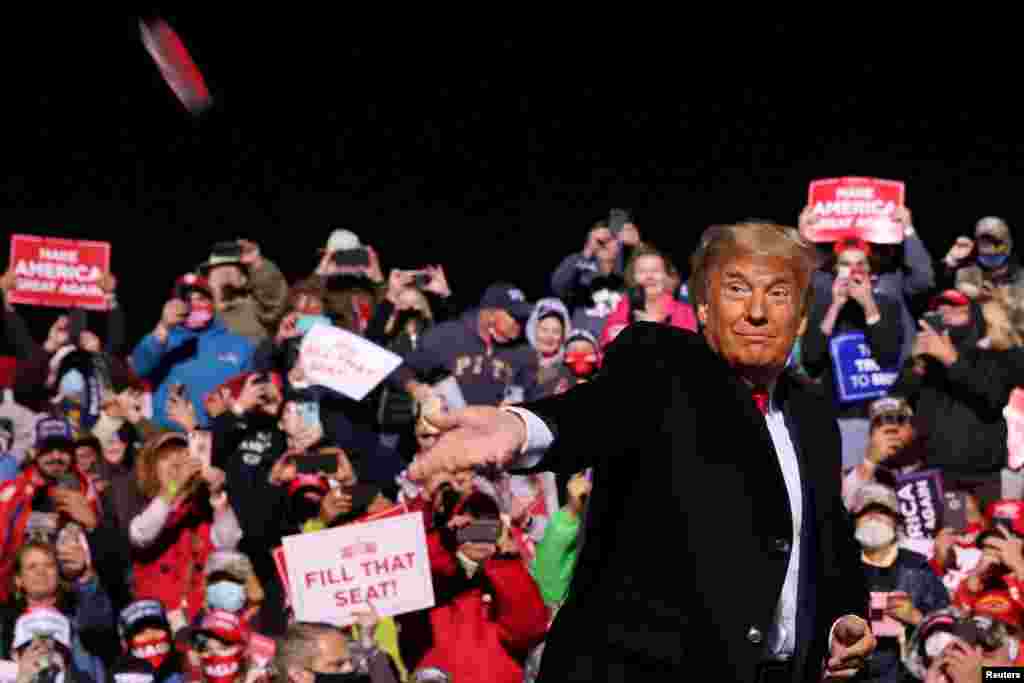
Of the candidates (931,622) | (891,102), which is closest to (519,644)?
(931,622)

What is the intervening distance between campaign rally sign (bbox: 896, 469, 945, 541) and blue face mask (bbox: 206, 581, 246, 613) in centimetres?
247

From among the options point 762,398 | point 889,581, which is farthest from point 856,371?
point 762,398

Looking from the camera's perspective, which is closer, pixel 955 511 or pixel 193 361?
pixel 955 511

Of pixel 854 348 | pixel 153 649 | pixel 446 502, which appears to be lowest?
pixel 153 649

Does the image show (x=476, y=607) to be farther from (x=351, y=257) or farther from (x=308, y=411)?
(x=351, y=257)

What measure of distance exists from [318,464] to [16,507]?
1200mm

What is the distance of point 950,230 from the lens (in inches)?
396

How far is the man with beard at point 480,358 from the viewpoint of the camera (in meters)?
8.47

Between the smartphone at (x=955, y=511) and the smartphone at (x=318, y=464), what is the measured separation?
2352 millimetres

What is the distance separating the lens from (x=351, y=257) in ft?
30.0

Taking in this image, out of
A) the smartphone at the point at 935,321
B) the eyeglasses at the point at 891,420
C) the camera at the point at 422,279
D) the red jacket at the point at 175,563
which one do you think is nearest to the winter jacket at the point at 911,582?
the eyeglasses at the point at 891,420

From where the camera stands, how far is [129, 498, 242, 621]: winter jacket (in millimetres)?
7871

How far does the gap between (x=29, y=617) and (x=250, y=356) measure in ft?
6.73

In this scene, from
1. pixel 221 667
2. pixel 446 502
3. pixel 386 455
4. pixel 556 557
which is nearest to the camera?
pixel 556 557
